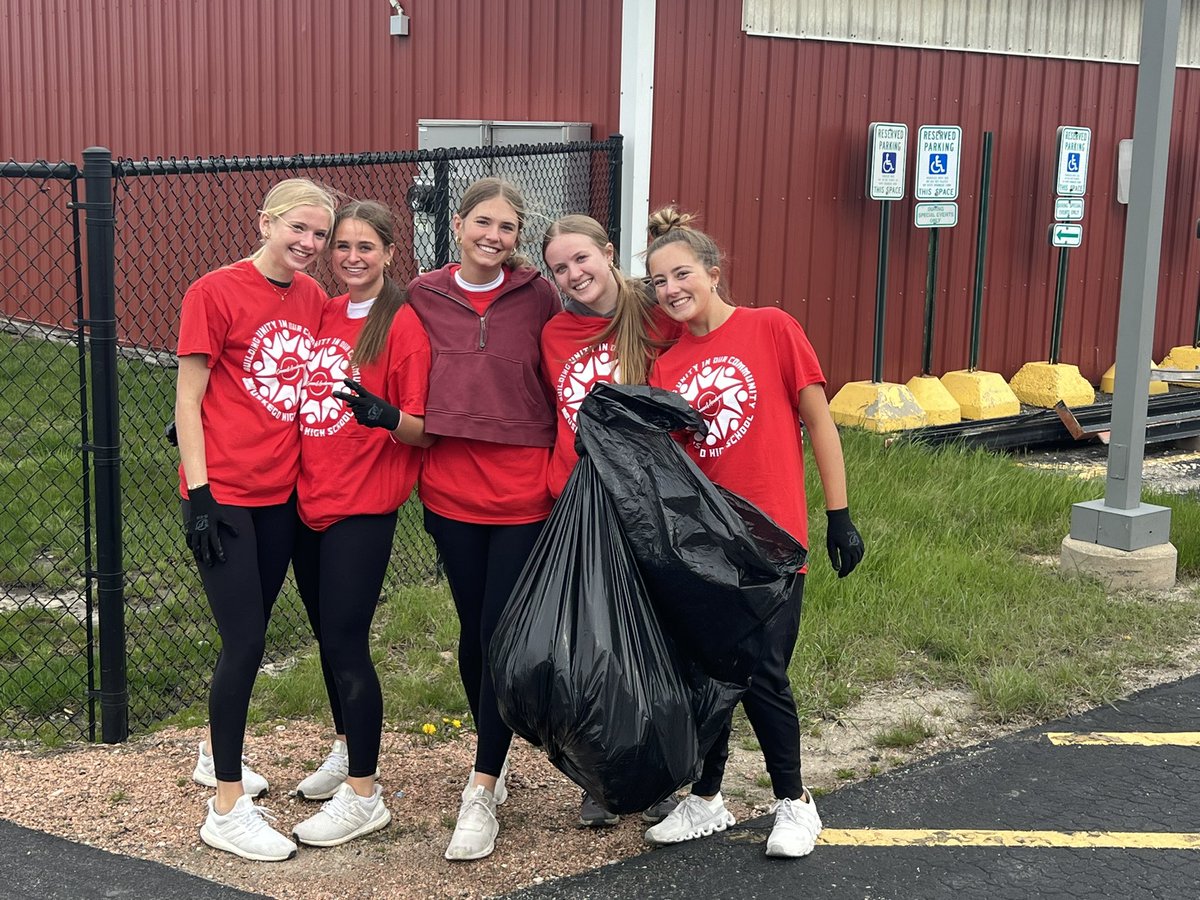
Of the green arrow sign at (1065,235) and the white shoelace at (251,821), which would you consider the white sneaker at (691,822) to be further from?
the green arrow sign at (1065,235)

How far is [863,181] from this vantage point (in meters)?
9.37

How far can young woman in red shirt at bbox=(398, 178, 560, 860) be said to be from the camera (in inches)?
142

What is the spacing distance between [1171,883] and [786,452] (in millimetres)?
1558

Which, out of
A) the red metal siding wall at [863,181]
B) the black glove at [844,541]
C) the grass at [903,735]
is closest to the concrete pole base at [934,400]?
the red metal siding wall at [863,181]

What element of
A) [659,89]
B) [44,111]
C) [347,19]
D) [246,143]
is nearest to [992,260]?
[659,89]

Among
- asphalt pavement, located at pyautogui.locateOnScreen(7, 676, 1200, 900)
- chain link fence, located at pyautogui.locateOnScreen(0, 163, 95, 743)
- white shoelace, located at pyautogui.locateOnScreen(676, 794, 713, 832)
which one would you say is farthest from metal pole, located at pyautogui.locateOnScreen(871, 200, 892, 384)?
white shoelace, located at pyautogui.locateOnScreen(676, 794, 713, 832)

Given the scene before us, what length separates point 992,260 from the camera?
33.9 ft

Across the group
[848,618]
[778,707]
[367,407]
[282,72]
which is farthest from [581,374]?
[282,72]

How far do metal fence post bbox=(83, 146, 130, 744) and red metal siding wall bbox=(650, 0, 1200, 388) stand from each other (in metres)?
4.48

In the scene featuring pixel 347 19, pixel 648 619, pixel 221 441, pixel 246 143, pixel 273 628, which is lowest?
pixel 273 628

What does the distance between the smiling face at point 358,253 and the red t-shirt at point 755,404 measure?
86 cm

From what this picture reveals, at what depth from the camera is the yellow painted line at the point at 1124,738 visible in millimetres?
4520

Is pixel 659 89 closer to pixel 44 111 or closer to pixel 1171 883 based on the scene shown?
pixel 1171 883

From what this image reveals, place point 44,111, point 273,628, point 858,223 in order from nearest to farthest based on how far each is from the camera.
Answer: point 273,628 → point 858,223 → point 44,111
